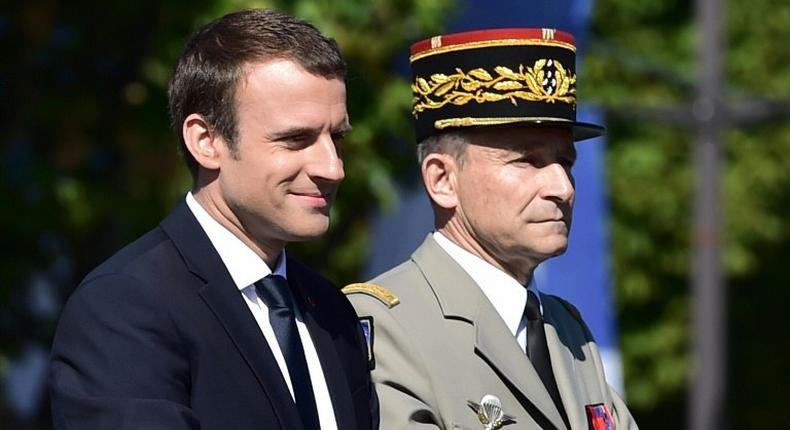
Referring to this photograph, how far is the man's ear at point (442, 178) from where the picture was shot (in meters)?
4.39

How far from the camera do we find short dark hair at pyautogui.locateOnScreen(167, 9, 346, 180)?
3541 mm

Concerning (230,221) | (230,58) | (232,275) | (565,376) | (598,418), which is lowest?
(598,418)

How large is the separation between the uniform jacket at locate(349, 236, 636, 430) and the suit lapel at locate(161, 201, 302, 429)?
1.71 ft

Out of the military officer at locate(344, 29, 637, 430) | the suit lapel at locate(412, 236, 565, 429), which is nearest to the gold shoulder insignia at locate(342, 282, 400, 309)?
the military officer at locate(344, 29, 637, 430)

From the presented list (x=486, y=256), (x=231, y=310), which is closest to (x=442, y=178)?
(x=486, y=256)

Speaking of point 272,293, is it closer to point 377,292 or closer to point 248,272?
point 248,272

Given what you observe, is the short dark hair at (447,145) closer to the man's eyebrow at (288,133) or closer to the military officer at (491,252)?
the military officer at (491,252)

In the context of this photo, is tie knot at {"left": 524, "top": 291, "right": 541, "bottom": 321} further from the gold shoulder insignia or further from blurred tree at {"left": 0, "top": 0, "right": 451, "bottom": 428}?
blurred tree at {"left": 0, "top": 0, "right": 451, "bottom": 428}

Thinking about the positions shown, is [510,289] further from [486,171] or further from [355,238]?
[355,238]

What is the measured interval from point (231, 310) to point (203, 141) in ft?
1.10

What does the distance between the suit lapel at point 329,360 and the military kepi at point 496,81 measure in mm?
753

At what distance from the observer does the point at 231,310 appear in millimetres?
3508

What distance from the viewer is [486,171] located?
432cm

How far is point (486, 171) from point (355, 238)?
8.90 meters
